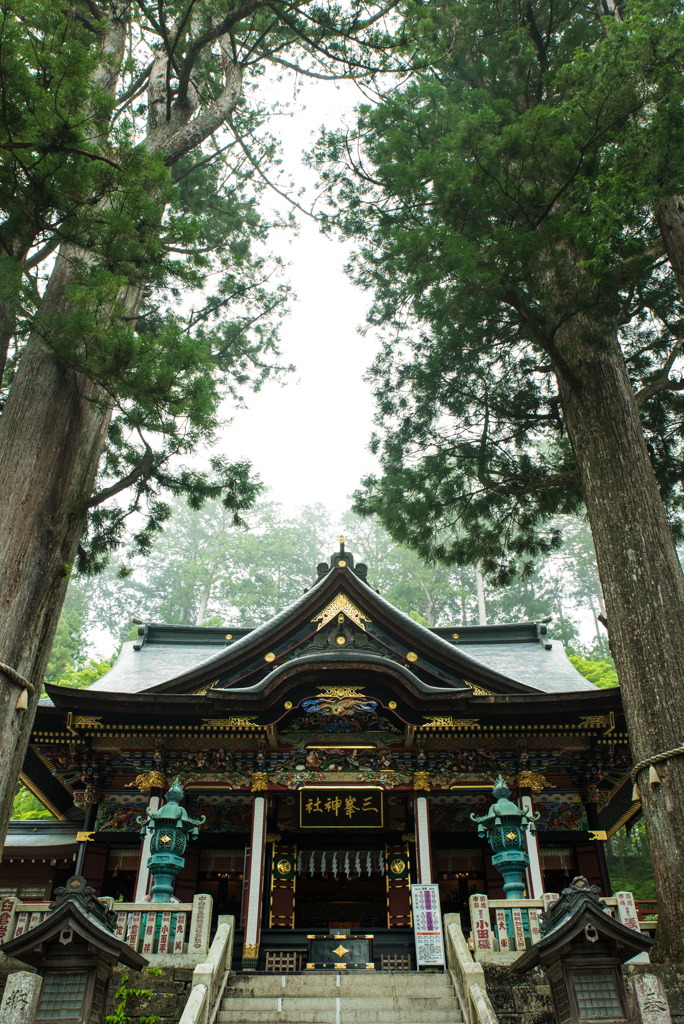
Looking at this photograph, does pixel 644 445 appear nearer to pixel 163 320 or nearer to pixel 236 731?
pixel 236 731

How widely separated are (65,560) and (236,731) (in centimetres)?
A: 430

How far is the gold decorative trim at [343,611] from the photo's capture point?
10.3 m

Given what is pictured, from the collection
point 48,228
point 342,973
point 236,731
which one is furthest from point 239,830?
point 48,228

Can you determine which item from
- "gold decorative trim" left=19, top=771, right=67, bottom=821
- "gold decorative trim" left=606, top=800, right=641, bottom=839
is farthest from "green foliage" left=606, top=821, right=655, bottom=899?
"gold decorative trim" left=19, top=771, right=67, bottom=821

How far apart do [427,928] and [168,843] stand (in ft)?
9.65

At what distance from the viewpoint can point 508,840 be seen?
7.18m

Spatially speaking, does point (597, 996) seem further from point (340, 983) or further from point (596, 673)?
point (596, 673)

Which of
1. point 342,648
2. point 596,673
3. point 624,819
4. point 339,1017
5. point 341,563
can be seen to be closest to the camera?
point 339,1017

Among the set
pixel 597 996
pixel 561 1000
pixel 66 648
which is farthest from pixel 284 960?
pixel 66 648

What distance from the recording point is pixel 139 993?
5945 millimetres

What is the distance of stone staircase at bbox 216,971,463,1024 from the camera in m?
6.16

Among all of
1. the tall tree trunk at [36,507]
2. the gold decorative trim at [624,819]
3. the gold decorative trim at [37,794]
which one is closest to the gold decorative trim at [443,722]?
the gold decorative trim at [624,819]

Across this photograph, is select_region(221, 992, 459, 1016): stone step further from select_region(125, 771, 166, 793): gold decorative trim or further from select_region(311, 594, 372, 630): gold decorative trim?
select_region(311, 594, 372, 630): gold decorative trim

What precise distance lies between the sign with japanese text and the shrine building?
2cm
